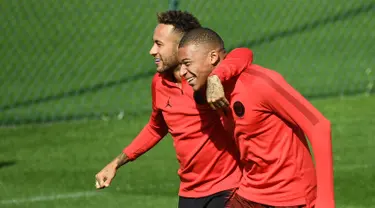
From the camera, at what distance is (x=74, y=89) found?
1395 cm

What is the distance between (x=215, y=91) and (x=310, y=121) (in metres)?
0.54

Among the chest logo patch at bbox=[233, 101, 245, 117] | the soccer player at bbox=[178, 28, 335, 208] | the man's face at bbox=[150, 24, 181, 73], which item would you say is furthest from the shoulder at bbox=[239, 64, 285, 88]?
the man's face at bbox=[150, 24, 181, 73]

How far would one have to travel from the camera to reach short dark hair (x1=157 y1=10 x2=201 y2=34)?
643 centimetres

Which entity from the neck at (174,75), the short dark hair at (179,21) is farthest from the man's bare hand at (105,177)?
the short dark hair at (179,21)

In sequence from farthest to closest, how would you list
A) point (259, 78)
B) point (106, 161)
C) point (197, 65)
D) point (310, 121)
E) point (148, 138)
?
1. point (106, 161)
2. point (148, 138)
3. point (197, 65)
4. point (259, 78)
5. point (310, 121)

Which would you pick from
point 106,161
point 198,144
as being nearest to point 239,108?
point 198,144

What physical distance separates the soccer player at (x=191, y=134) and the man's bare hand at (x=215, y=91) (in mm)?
1030

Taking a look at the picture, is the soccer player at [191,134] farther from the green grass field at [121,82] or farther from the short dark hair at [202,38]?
the green grass field at [121,82]

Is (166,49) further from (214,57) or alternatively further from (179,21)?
(214,57)

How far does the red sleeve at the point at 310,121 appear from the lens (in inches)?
196

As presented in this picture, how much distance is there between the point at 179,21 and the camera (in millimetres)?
6457

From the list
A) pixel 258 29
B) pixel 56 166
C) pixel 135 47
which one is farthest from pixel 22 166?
pixel 258 29

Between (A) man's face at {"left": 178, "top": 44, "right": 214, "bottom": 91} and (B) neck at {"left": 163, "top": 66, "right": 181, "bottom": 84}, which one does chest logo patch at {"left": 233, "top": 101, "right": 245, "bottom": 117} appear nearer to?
(A) man's face at {"left": 178, "top": 44, "right": 214, "bottom": 91}

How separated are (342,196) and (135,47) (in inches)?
292
